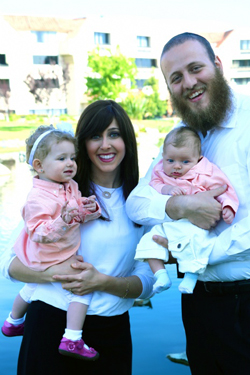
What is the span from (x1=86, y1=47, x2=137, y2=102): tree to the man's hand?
34481 mm

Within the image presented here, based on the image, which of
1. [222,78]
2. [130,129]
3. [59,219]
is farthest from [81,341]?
[222,78]

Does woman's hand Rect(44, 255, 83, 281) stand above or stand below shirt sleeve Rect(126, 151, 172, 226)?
below

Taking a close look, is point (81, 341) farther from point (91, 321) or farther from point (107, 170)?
point (107, 170)

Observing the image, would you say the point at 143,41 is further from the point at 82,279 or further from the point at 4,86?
the point at 82,279

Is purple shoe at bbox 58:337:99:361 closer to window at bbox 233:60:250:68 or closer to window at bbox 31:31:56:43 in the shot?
window at bbox 31:31:56:43

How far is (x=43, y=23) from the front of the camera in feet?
136

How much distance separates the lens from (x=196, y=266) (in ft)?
6.63

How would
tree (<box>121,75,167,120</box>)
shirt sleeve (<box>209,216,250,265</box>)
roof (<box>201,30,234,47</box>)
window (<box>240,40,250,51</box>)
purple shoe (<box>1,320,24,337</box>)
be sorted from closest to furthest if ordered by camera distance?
shirt sleeve (<box>209,216,250,265</box>), purple shoe (<box>1,320,24,337</box>), tree (<box>121,75,167,120</box>), roof (<box>201,30,234,47</box>), window (<box>240,40,250,51</box>)

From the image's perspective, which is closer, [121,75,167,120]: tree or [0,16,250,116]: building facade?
[121,75,167,120]: tree

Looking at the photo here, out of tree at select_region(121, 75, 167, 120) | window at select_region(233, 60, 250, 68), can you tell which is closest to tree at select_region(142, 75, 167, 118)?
tree at select_region(121, 75, 167, 120)

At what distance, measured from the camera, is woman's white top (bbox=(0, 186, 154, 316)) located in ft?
7.40

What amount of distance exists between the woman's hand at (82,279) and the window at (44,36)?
42186mm

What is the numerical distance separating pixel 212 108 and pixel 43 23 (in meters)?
42.5

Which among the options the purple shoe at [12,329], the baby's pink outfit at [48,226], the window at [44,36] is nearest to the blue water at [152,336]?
the purple shoe at [12,329]
